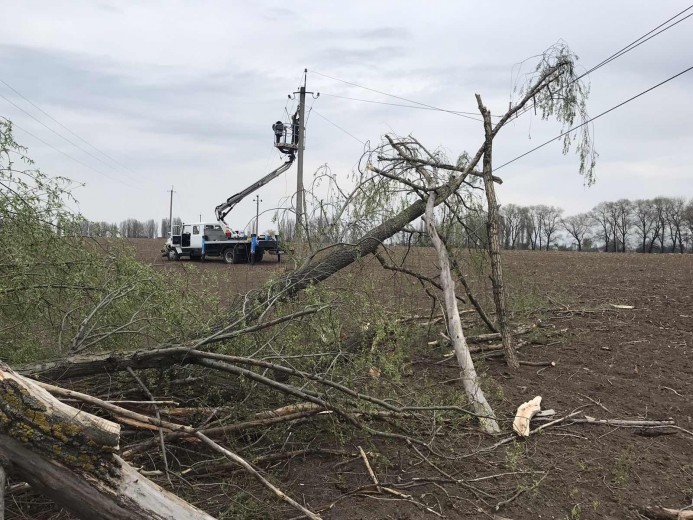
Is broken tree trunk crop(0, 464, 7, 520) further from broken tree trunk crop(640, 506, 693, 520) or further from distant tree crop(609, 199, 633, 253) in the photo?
distant tree crop(609, 199, 633, 253)

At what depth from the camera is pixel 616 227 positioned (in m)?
84.2

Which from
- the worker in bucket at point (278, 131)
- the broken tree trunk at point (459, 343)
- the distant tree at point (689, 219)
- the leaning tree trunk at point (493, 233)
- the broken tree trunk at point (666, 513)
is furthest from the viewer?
the distant tree at point (689, 219)

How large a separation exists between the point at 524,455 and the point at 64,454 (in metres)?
3.29

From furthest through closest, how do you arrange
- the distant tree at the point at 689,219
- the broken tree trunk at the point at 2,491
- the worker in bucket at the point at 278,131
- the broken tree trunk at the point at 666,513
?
the distant tree at the point at 689,219 → the worker in bucket at the point at 278,131 → the broken tree trunk at the point at 666,513 → the broken tree trunk at the point at 2,491

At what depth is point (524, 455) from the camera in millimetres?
4293

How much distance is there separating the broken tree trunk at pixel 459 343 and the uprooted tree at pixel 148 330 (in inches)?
0.5

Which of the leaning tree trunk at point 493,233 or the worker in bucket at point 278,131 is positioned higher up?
the worker in bucket at point 278,131

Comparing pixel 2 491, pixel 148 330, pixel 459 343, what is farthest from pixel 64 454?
pixel 459 343

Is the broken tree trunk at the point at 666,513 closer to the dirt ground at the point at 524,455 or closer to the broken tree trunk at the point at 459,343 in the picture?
the dirt ground at the point at 524,455

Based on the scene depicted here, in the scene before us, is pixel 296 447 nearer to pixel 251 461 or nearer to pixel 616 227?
pixel 251 461

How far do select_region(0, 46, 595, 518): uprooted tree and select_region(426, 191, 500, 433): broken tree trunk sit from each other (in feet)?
0.04

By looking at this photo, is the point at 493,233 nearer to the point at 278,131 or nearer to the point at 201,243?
the point at 278,131

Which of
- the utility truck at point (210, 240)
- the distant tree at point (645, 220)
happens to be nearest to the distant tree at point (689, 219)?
the distant tree at point (645, 220)

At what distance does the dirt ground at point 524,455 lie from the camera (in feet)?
11.8
